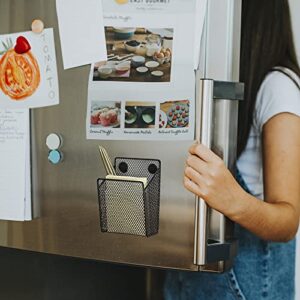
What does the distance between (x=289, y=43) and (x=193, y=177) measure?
395 mm

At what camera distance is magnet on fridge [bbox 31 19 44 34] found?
1.17 m

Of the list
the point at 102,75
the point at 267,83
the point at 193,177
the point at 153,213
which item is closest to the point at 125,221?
the point at 153,213

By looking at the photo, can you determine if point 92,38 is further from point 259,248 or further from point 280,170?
point 259,248

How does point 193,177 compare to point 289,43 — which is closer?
point 193,177

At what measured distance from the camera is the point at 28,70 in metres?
1.19

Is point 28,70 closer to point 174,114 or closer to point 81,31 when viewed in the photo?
point 81,31

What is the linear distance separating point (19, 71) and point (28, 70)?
0.02 meters

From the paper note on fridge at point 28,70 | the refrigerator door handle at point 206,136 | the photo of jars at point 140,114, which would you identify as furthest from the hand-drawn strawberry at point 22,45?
the refrigerator door handle at point 206,136

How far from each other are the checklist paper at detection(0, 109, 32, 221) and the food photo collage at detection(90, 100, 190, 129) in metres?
0.17

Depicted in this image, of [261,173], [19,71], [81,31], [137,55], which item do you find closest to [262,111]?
[261,173]

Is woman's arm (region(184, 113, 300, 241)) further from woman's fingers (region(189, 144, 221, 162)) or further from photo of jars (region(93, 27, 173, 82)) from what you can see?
photo of jars (region(93, 27, 173, 82))

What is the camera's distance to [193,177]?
1006 millimetres

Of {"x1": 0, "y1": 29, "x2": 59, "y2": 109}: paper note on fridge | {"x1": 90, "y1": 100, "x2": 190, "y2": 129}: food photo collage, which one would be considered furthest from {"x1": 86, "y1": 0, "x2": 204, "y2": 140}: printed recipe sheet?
{"x1": 0, "y1": 29, "x2": 59, "y2": 109}: paper note on fridge

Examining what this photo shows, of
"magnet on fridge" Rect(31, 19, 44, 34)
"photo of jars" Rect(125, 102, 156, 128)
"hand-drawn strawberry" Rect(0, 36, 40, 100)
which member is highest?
"magnet on fridge" Rect(31, 19, 44, 34)
